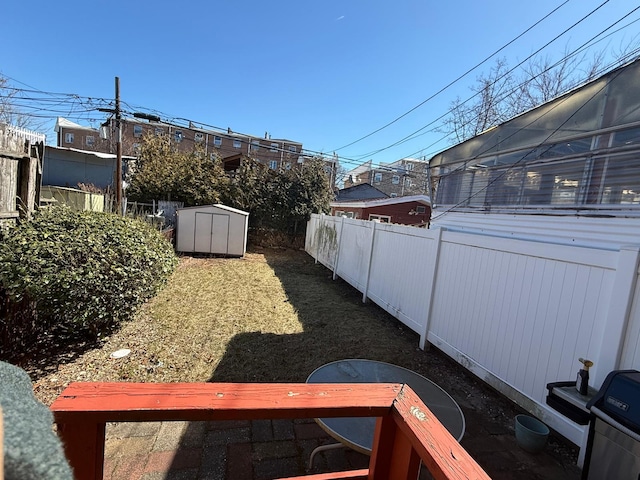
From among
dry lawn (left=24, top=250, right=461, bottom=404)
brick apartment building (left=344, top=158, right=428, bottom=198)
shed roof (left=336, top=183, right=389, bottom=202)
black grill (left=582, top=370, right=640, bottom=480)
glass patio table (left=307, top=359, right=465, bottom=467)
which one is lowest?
dry lawn (left=24, top=250, right=461, bottom=404)

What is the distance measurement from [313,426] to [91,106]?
43.5ft

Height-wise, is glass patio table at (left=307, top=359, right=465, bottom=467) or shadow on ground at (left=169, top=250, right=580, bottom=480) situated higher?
glass patio table at (left=307, top=359, right=465, bottom=467)

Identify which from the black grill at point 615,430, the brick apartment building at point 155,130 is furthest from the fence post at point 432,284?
the brick apartment building at point 155,130

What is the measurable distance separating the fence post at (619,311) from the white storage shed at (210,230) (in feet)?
30.7

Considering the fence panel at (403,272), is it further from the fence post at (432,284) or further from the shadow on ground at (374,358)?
the shadow on ground at (374,358)

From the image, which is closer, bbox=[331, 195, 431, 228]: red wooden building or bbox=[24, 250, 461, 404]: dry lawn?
bbox=[24, 250, 461, 404]: dry lawn

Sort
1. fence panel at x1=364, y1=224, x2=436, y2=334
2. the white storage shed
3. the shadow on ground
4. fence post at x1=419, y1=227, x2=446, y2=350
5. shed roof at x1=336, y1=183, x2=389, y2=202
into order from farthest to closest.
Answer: shed roof at x1=336, y1=183, x2=389, y2=202 < the white storage shed < fence panel at x1=364, y1=224, x2=436, y2=334 < fence post at x1=419, y1=227, x2=446, y2=350 < the shadow on ground

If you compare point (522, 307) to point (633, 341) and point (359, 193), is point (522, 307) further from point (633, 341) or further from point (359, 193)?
point (359, 193)

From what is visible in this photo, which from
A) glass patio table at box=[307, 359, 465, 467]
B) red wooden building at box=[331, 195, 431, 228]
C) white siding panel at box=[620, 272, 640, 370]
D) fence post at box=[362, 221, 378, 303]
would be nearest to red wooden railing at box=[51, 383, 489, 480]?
glass patio table at box=[307, 359, 465, 467]

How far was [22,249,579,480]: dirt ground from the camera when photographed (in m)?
2.40

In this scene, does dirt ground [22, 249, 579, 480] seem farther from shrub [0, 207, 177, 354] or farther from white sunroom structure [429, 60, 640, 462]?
shrub [0, 207, 177, 354]

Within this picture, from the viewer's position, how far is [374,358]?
3.63 m

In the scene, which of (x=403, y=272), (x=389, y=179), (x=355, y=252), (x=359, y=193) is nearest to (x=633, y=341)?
(x=403, y=272)

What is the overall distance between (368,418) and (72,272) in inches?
113
